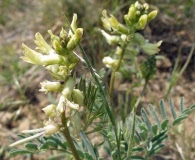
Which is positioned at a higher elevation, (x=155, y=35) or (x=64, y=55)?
(x=64, y=55)

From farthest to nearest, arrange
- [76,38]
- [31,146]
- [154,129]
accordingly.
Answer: [154,129]
[31,146]
[76,38]

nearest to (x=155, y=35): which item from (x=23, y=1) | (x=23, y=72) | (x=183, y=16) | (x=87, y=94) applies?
(x=183, y=16)

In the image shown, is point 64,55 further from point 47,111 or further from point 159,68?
point 159,68

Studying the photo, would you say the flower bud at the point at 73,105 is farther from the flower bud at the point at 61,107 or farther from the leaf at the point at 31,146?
the leaf at the point at 31,146

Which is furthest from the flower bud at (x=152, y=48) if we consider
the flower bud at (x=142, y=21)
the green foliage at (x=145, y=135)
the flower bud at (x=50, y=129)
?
the flower bud at (x=50, y=129)

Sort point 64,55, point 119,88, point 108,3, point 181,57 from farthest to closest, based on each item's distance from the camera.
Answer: point 108,3
point 181,57
point 119,88
point 64,55

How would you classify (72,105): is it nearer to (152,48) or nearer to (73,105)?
(73,105)

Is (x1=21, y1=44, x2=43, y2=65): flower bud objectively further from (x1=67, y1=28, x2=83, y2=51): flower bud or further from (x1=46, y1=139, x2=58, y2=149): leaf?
(x1=46, y1=139, x2=58, y2=149): leaf

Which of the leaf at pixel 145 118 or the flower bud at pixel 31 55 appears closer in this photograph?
the flower bud at pixel 31 55

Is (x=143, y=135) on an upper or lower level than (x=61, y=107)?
lower

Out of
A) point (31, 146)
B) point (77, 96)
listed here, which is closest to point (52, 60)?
point (77, 96)

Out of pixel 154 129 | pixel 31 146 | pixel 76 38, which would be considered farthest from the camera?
pixel 154 129
